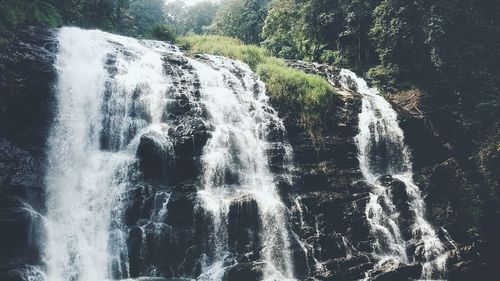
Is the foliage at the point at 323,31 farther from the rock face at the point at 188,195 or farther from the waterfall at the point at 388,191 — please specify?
the rock face at the point at 188,195

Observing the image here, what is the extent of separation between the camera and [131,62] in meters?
20.8

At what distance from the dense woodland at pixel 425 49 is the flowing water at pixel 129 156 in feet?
10.4

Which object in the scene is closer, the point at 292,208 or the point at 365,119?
the point at 292,208

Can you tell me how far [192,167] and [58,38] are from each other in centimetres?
845

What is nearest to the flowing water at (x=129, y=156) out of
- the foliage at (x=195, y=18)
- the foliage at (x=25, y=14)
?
the foliage at (x=25, y=14)

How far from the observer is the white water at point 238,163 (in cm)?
1600

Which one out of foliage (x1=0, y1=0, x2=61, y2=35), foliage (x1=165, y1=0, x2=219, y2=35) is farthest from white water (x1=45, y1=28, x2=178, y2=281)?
foliage (x1=165, y1=0, x2=219, y2=35)

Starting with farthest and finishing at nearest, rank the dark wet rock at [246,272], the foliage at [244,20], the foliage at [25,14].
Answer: the foliage at [244,20] → the foliage at [25,14] → the dark wet rock at [246,272]

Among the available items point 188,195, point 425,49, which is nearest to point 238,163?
point 188,195

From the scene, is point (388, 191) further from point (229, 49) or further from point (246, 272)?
point (229, 49)

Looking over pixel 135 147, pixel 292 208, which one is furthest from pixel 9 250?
pixel 292 208

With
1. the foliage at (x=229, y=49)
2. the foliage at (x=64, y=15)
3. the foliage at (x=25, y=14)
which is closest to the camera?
the foliage at (x=25, y=14)

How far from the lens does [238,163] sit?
18.2 metres

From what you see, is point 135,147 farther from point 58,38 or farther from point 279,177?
point 58,38
